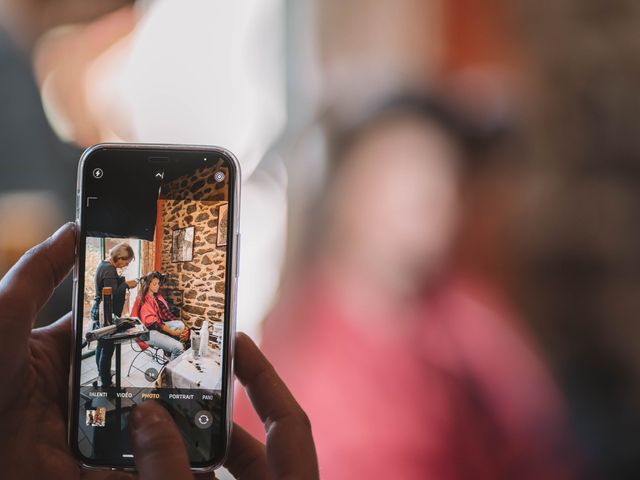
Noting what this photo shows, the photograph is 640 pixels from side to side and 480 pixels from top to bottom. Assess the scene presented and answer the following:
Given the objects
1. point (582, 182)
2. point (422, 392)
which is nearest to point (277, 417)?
point (422, 392)

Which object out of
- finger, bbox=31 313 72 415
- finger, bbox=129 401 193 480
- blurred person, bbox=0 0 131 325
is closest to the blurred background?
blurred person, bbox=0 0 131 325

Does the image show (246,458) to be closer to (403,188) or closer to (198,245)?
(198,245)

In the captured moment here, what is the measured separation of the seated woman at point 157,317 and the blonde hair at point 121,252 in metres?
0.03

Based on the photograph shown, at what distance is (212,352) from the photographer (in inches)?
21.6

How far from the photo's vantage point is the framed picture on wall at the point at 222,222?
0.56 meters

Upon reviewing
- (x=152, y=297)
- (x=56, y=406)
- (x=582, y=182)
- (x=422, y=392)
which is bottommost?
(x=422, y=392)

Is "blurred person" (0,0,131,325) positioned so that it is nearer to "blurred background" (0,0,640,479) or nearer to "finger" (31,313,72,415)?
"blurred background" (0,0,640,479)

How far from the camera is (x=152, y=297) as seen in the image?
21.6 inches

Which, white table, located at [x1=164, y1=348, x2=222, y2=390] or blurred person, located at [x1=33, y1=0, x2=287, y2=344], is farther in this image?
blurred person, located at [x1=33, y1=0, x2=287, y2=344]

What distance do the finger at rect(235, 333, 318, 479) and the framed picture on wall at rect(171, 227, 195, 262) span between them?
0.10m

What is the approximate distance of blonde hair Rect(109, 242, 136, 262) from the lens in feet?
1.80

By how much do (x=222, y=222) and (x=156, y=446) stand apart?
0.22 meters

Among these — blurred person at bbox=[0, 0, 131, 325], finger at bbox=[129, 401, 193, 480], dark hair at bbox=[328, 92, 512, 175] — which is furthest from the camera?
dark hair at bbox=[328, 92, 512, 175]

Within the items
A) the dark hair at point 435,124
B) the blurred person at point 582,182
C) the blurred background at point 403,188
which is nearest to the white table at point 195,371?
the blurred background at point 403,188
